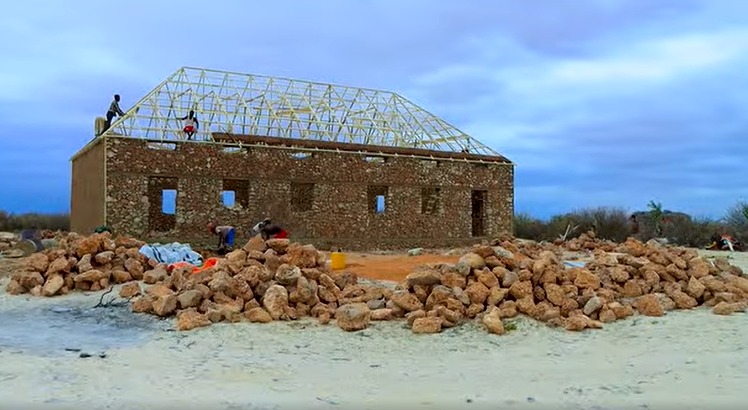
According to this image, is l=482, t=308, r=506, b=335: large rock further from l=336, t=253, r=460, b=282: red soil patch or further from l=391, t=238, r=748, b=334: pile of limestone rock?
l=336, t=253, r=460, b=282: red soil patch

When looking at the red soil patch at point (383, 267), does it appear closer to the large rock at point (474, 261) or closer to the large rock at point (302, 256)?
the large rock at point (302, 256)

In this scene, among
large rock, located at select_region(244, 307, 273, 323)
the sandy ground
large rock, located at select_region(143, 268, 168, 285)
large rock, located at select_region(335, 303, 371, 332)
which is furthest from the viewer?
large rock, located at select_region(143, 268, 168, 285)

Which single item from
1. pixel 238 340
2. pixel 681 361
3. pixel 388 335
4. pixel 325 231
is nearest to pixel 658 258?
pixel 681 361

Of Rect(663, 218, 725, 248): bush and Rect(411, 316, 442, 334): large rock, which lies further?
Rect(663, 218, 725, 248): bush

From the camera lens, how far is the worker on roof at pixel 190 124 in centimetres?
1823

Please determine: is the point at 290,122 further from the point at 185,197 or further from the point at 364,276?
the point at 364,276

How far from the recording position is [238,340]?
760 cm

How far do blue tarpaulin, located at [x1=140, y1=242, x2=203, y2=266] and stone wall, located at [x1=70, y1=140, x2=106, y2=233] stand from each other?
4622 mm

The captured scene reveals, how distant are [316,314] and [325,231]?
432 inches

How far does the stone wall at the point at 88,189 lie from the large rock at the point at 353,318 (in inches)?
438

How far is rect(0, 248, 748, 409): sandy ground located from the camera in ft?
17.2

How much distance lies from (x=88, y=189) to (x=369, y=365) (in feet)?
49.6

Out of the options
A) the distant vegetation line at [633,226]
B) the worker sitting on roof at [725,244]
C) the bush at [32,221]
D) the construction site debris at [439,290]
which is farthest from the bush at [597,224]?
the bush at [32,221]

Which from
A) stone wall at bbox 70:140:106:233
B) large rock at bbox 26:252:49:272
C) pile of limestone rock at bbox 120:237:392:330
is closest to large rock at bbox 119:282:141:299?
pile of limestone rock at bbox 120:237:392:330
